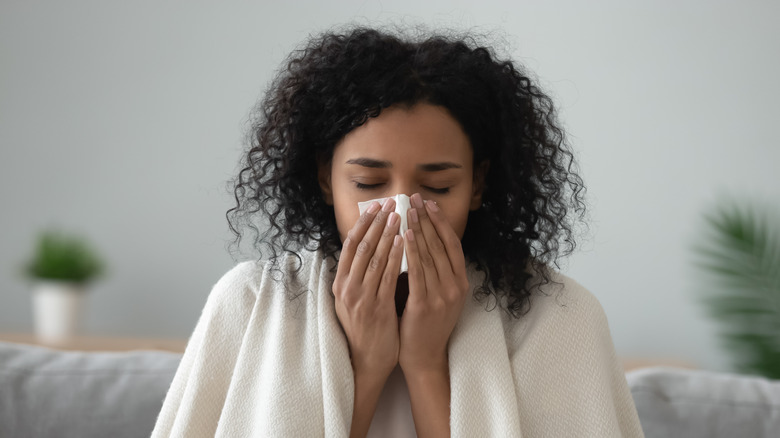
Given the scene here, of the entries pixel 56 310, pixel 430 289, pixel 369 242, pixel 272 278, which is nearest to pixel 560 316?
pixel 430 289

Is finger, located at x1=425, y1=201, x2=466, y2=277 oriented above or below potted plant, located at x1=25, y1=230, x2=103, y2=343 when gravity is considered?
above

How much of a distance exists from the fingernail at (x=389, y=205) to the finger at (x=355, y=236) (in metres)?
0.01

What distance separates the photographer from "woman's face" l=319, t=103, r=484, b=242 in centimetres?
107

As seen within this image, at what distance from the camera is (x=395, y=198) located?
1067 millimetres

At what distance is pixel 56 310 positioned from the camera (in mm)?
2764

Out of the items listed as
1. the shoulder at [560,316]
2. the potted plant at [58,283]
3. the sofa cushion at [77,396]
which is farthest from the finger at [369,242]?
the potted plant at [58,283]

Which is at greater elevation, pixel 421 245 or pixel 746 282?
pixel 421 245

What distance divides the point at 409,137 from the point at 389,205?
10 centimetres

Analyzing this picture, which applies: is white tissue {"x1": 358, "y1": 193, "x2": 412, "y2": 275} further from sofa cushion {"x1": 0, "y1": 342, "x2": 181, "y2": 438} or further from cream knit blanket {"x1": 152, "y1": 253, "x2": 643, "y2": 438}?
sofa cushion {"x1": 0, "y1": 342, "x2": 181, "y2": 438}

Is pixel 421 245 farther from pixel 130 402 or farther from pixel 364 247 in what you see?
pixel 130 402

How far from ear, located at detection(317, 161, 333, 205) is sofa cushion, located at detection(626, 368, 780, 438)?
757 mm

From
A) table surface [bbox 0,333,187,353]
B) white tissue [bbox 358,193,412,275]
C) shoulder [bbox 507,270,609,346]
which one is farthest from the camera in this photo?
table surface [bbox 0,333,187,353]

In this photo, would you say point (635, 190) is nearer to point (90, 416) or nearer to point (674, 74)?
point (674, 74)

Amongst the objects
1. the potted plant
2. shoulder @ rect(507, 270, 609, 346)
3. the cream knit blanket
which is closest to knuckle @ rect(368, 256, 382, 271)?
the cream knit blanket
